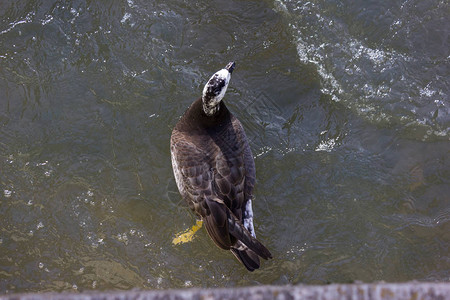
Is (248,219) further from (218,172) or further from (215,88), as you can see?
(215,88)

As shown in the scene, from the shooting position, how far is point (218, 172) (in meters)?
4.43

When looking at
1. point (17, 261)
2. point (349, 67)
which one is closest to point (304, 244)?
point (349, 67)

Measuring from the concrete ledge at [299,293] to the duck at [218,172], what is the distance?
2.78 m

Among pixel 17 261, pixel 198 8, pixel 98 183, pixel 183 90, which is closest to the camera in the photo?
pixel 17 261

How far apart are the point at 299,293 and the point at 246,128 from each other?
168 inches

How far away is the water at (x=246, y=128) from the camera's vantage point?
4902 mm

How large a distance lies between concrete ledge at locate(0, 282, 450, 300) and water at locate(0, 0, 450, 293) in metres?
3.42

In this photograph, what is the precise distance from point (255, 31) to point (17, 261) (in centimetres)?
427

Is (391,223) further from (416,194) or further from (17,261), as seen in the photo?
(17,261)

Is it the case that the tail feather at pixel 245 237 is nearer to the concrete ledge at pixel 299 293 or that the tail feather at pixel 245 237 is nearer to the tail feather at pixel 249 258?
the tail feather at pixel 249 258

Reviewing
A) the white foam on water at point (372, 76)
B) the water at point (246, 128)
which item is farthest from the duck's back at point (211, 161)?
the white foam on water at point (372, 76)

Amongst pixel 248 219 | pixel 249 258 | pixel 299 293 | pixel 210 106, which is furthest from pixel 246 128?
pixel 299 293

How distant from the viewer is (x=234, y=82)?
5.75 metres

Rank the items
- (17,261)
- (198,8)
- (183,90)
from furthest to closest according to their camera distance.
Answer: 1. (198,8)
2. (183,90)
3. (17,261)
